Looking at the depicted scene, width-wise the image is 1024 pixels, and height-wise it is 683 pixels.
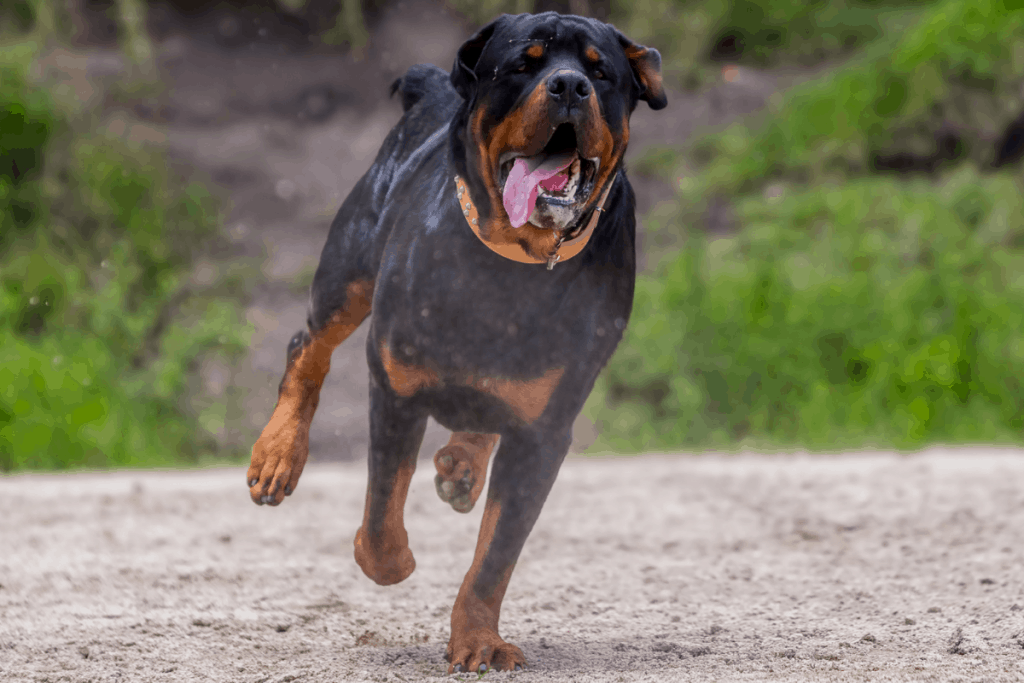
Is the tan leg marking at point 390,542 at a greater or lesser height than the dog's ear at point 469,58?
lesser

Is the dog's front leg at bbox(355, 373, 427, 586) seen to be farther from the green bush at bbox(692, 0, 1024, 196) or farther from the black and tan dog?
the green bush at bbox(692, 0, 1024, 196)

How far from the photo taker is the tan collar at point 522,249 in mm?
2250

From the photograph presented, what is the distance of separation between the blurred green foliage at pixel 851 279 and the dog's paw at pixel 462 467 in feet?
16.1

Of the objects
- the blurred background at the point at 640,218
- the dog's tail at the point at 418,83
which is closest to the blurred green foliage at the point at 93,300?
the blurred background at the point at 640,218

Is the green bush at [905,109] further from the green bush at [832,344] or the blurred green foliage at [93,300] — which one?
the blurred green foliage at [93,300]

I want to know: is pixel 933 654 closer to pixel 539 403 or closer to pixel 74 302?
pixel 539 403

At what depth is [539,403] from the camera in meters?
2.40

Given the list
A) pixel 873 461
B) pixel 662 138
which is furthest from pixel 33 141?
pixel 873 461

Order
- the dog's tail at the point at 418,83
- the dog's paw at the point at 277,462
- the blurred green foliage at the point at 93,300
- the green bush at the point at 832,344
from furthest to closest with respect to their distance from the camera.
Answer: the green bush at the point at 832,344 → the blurred green foliage at the point at 93,300 → the dog's tail at the point at 418,83 → the dog's paw at the point at 277,462

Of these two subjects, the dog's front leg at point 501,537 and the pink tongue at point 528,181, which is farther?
the dog's front leg at point 501,537

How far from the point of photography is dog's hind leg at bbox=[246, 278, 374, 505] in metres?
2.97

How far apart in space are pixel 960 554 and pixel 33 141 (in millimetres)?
9668

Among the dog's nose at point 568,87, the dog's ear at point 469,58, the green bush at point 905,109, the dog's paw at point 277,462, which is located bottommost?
the dog's paw at point 277,462

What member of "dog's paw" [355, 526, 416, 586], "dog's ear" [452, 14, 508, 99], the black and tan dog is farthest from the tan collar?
"dog's paw" [355, 526, 416, 586]
